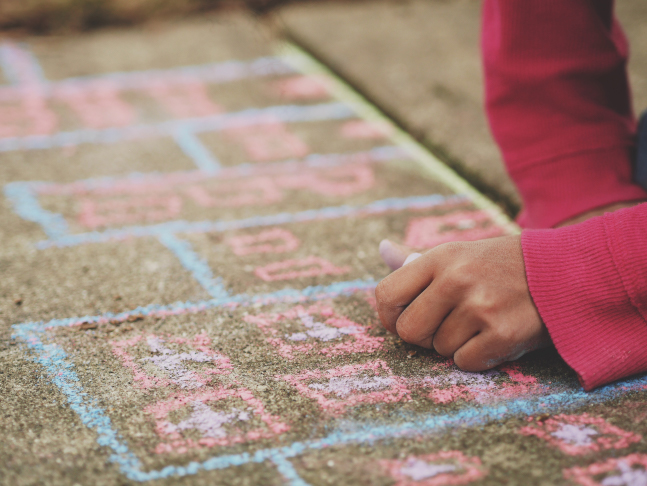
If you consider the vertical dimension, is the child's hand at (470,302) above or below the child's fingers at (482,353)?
above

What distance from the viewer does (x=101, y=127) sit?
7.84ft

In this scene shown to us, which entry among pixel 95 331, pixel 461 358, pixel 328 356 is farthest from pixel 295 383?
pixel 95 331

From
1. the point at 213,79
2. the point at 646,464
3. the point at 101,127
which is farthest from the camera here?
the point at 213,79

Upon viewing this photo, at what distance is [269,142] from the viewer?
7.66 ft

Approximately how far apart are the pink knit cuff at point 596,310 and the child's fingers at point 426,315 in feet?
0.50

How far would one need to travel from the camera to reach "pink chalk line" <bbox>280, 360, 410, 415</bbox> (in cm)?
120

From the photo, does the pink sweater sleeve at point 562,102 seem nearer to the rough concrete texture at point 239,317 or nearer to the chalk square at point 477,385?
the rough concrete texture at point 239,317

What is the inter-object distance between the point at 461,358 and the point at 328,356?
257 mm

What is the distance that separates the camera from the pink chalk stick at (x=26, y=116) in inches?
92.3

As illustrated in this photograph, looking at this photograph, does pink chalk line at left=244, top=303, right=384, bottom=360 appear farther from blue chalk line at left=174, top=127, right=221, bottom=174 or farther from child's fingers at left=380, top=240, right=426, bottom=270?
blue chalk line at left=174, top=127, right=221, bottom=174

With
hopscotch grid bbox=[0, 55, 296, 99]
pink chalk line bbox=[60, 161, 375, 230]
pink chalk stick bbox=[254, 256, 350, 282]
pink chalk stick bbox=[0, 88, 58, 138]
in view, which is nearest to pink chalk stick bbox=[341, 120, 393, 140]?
pink chalk line bbox=[60, 161, 375, 230]

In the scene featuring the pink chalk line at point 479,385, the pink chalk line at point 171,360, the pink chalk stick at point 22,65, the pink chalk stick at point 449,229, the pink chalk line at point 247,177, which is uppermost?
the pink chalk stick at point 22,65

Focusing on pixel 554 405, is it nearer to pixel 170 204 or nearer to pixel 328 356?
pixel 328 356

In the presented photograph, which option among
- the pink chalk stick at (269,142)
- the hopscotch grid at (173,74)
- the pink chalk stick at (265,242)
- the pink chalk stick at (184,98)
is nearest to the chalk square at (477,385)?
the pink chalk stick at (265,242)
